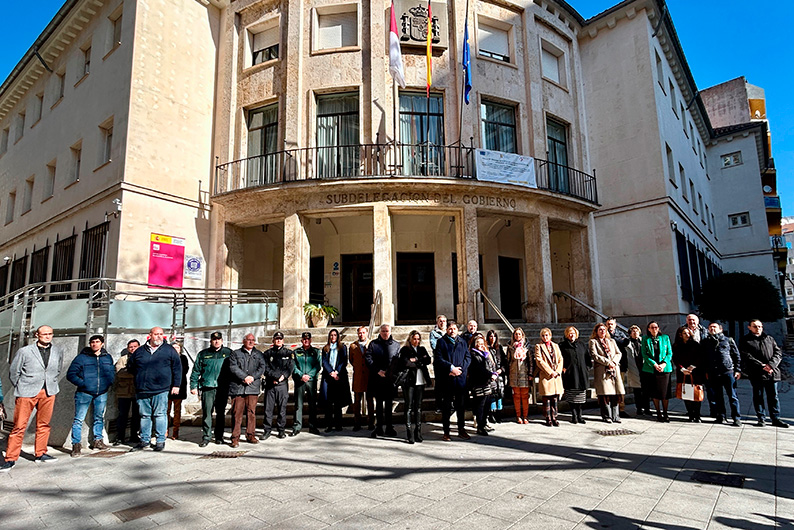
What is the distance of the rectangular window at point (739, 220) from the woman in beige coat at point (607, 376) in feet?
91.6

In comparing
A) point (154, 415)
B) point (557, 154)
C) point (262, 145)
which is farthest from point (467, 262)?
point (154, 415)

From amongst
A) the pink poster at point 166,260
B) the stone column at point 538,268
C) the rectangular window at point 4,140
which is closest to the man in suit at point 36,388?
the pink poster at point 166,260

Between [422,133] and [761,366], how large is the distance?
10319 mm

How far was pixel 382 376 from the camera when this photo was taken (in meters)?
7.46

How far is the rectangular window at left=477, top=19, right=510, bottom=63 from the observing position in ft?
52.0

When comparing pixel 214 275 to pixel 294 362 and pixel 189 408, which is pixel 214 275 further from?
pixel 294 362

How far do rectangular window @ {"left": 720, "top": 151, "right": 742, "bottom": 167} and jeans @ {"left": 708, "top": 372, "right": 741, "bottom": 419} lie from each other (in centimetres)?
2792

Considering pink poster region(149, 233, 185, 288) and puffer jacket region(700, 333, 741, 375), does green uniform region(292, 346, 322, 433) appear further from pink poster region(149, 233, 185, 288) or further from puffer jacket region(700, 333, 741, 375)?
pink poster region(149, 233, 185, 288)

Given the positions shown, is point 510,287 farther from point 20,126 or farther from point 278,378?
point 20,126

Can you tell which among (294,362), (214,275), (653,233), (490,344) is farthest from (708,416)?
(214,275)

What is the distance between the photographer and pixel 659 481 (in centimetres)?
488

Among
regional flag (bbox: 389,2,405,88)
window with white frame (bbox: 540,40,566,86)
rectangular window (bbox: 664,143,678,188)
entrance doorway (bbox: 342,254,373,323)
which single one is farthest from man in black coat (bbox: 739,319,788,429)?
window with white frame (bbox: 540,40,566,86)

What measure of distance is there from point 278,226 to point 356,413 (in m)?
10.6

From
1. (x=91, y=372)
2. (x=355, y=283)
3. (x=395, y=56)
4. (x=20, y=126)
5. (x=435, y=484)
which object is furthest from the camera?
(x=20, y=126)
